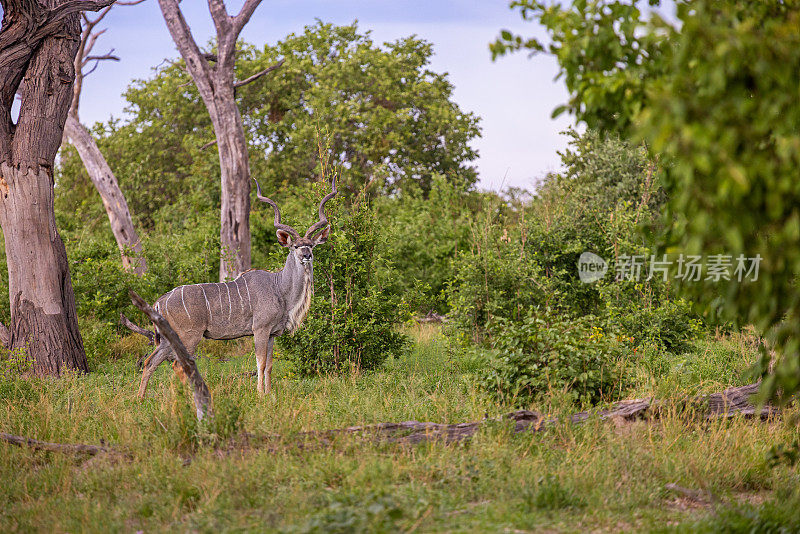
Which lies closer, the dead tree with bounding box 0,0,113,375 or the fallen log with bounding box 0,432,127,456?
the fallen log with bounding box 0,432,127,456

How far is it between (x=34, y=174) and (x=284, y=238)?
14.4 feet

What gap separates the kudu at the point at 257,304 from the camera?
31.5 feet

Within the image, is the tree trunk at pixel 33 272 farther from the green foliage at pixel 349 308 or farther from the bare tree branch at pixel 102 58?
the bare tree branch at pixel 102 58

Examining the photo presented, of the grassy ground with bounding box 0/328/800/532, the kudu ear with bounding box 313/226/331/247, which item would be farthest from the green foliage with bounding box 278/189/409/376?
the grassy ground with bounding box 0/328/800/532

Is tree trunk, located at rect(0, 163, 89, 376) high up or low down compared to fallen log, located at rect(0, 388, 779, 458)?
up

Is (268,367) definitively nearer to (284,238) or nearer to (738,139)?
(284,238)

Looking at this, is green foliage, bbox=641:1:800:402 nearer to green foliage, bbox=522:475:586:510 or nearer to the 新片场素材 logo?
green foliage, bbox=522:475:586:510

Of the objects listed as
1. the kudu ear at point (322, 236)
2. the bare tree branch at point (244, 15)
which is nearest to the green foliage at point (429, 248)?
the bare tree branch at point (244, 15)

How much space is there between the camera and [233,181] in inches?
637

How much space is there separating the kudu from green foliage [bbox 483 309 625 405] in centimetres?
300

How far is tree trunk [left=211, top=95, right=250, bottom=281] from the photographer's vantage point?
16.2m

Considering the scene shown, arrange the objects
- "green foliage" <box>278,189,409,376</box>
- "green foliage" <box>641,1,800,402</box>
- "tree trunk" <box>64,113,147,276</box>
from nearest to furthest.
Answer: "green foliage" <box>641,1,800,402</box> → "green foliage" <box>278,189,409,376</box> → "tree trunk" <box>64,113,147,276</box>

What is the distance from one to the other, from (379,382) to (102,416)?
345 centimetres

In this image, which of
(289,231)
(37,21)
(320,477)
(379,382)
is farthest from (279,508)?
(37,21)
